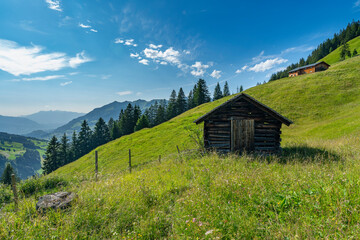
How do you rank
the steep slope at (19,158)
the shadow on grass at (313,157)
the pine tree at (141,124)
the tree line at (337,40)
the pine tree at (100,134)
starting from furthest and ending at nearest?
the steep slope at (19,158) → the tree line at (337,40) → the pine tree at (100,134) → the pine tree at (141,124) → the shadow on grass at (313,157)

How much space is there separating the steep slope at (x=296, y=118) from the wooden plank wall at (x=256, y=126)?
9.16m

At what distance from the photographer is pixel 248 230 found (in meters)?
2.90

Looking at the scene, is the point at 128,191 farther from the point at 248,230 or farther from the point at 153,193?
the point at 248,230

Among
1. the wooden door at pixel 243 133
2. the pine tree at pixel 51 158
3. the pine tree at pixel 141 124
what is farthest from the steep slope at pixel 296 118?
the pine tree at pixel 51 158

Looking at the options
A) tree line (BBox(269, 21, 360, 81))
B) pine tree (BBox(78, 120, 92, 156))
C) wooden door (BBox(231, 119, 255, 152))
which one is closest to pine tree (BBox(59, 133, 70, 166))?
pine tree (BBox(78, 120, 92, 156))

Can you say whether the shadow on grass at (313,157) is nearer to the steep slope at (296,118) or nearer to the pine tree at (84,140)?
Result: the steep slope at (296,118)

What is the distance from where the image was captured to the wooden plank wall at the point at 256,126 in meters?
11.7

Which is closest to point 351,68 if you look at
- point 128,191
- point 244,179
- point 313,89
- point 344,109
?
point 313,89

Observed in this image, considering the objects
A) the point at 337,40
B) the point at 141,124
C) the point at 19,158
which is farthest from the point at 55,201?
the point at 19,158

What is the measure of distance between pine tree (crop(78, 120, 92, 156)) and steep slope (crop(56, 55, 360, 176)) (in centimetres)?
2619

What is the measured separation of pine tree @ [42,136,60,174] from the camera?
4725 cm

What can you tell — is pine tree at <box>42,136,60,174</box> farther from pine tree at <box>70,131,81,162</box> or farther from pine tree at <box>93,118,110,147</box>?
pine tree at <box>93,118,110,147</box>

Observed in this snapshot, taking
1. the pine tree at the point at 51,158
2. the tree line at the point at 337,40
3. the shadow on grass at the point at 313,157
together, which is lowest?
the pine tree at the point at 51,158

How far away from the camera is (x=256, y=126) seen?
11742 millimetres
